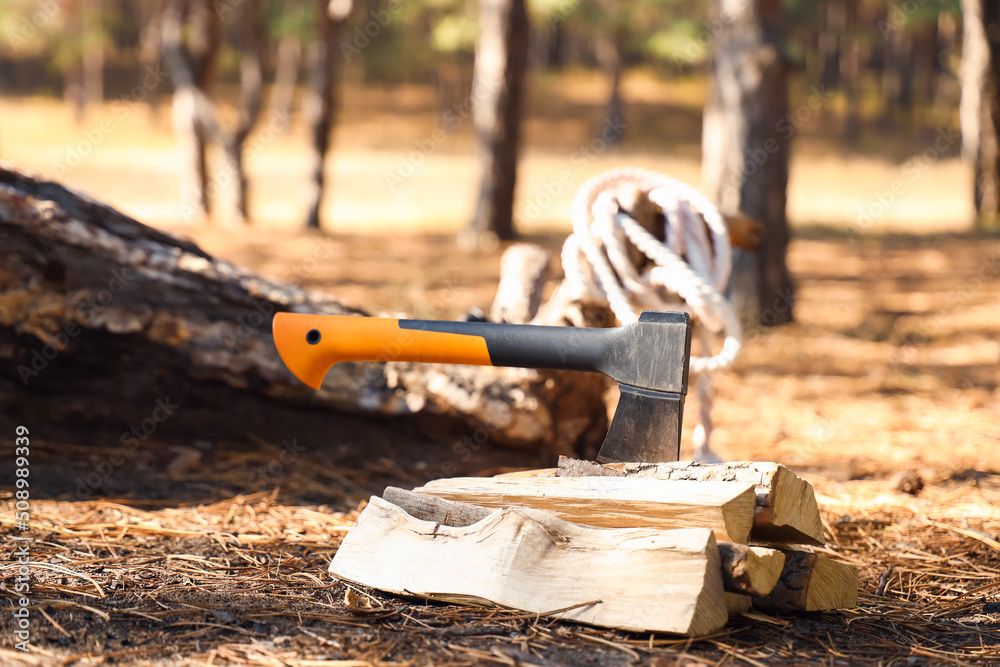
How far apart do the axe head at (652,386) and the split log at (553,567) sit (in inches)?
13.2

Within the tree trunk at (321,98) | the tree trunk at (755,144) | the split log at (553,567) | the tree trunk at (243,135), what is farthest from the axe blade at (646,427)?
the tree trunk at (243,135)

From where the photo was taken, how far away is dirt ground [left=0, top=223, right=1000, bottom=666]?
1555 mm

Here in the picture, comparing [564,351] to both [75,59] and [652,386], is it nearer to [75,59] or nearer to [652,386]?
[652,386]

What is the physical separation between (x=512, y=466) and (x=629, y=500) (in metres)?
1.42

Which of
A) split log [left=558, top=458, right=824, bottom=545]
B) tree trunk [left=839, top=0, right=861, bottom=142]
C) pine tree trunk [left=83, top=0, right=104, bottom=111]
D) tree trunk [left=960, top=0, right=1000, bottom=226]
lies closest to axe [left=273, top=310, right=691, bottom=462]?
split log [left=558, top=458, right=824, bottom=545]

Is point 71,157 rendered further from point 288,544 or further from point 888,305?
point 288,544

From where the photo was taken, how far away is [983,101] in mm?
11305

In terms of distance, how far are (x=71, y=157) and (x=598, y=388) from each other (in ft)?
69.4

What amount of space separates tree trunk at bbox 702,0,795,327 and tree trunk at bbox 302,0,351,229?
5.58 metres

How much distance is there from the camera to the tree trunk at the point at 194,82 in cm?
977

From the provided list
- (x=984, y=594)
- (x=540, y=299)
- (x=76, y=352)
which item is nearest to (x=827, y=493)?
(x=984, y=594)

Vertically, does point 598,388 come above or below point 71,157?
below

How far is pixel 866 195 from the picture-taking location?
1844 cm

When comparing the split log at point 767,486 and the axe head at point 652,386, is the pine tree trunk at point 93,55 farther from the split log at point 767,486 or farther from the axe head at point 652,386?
the split log at point 767,486
